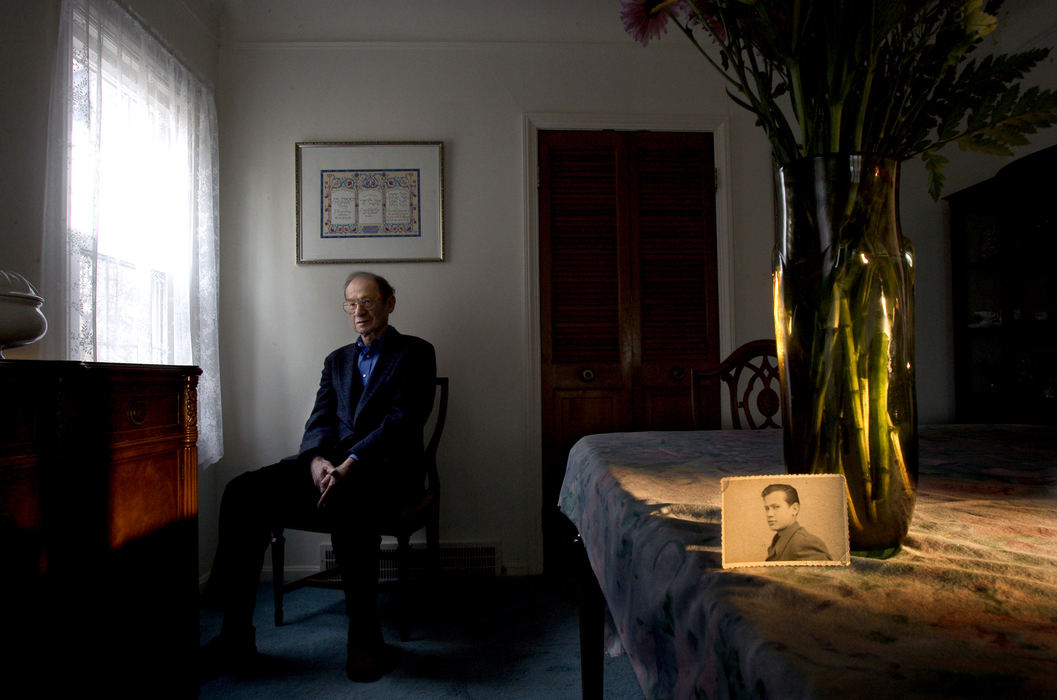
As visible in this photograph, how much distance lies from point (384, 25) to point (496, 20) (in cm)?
54

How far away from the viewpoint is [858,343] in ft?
1.75

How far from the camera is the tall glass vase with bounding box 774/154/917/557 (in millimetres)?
531

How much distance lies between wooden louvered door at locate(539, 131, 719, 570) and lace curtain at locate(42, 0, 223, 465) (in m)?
1.51

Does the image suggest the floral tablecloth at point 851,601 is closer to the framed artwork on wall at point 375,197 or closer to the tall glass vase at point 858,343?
the tall glass vase at point 858,343

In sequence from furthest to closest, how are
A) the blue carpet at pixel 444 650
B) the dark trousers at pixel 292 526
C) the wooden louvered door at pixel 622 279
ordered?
the wooden louvered door at pixel 622 279 < the dark trousers at pixel 292 526 < the blue carpet at pixel 444 650

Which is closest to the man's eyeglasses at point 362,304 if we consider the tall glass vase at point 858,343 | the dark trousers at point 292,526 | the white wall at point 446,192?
the white wall at point 446,192

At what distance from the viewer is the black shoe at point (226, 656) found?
5.79 ft

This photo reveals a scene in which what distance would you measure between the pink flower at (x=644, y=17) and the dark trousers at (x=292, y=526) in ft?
5.27

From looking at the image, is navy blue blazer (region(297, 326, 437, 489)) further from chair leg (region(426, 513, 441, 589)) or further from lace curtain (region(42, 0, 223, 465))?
lace curtain (region(42, 0, 223, 465))

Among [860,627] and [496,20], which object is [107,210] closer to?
[496,20]

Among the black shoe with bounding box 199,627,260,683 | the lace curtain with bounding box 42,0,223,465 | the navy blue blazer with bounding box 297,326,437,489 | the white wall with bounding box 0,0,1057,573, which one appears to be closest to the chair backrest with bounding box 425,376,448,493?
the navy blue blazer with bounding box 297,326,437,489

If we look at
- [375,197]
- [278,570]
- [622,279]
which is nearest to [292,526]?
[278,570]

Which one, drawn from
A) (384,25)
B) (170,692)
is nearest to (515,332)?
(384,25)

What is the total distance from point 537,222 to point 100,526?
205 cm
